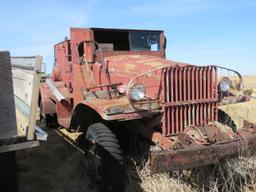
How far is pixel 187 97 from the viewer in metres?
4.73

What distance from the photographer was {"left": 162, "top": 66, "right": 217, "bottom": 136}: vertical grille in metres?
4.61

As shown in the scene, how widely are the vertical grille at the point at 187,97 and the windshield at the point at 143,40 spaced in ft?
7.13

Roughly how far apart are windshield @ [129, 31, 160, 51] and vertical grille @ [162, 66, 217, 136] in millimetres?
2174

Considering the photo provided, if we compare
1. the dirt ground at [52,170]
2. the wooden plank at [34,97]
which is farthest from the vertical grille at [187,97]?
the wooden plank at [34,97]

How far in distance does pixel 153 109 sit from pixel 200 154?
2.97 ft

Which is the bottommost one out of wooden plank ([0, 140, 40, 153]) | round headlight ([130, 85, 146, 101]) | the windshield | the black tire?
the black tire

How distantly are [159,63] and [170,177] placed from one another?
1.76 meters

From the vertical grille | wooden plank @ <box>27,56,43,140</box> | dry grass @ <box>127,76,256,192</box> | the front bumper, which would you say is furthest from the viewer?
the vertical grille

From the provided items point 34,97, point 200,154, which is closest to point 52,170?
point 200,154

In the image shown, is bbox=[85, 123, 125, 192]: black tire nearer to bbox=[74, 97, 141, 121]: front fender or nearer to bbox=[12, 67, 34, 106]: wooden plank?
bbox=[74, 97, 141, 121]: front fender

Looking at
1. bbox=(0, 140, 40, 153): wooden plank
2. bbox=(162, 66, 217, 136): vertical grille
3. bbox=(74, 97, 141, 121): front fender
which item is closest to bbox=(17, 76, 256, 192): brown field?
bbox=(162, 66, 217, 136): vertical grille

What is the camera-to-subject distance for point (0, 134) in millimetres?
2748

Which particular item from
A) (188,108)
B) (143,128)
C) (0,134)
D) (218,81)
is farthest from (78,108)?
(0,134)

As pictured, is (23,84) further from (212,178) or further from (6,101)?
(212,178)
